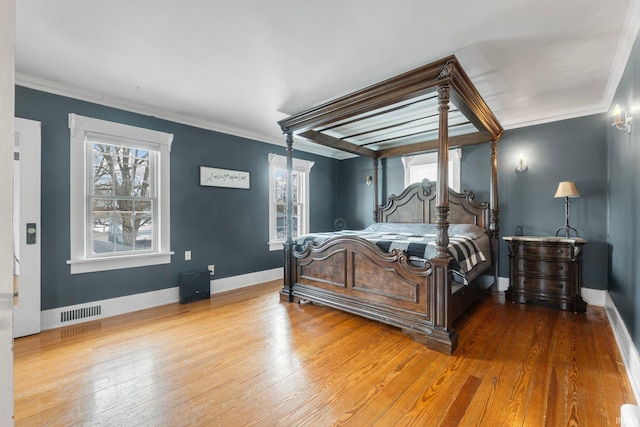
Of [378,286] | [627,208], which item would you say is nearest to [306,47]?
[378,286]

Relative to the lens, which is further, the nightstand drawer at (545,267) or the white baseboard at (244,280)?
the white baseboard at (244,280)

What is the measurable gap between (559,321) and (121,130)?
17.0 feet

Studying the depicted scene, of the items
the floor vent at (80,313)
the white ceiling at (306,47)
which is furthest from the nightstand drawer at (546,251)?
the floor vent at (80,313)

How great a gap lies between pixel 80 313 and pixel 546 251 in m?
5.23

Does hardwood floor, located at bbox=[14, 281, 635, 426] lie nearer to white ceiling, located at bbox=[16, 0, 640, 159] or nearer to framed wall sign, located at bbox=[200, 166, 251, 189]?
framed wall sign, located at bbox=[200, 166, 251, 189]

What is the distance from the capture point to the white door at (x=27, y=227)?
2682 mm

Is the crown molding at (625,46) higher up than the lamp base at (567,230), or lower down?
higher up

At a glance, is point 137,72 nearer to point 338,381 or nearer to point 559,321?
point 338,381

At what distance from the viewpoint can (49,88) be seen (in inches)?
112

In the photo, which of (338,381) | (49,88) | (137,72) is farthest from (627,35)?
(49,88)

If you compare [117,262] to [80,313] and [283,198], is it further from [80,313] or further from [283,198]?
[283,198]

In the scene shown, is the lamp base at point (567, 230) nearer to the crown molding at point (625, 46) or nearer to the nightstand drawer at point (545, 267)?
the nightstand drawer at point (545, 267)

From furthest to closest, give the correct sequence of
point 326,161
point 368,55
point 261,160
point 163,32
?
point 326,161, point 261,160, point 368,55, point 163,32

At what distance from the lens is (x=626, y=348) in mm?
2145
